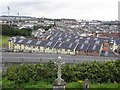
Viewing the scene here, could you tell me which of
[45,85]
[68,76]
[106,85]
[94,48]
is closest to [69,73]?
[68,76]

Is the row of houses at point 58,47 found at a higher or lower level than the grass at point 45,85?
higher

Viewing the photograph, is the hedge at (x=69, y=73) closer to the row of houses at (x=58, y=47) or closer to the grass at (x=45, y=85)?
the grass at (x=45, y=85)

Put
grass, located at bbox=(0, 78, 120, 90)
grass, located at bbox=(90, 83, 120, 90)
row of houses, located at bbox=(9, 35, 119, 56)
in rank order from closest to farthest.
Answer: grass, located at bbox=(0, 78, 120, 90), grass, located at bbox=(90, 83, 120, 90), row of houses, located at bbox=(9, 35, 119, 56)

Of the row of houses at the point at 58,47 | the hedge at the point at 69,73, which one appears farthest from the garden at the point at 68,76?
the row of houses at the point at 58,47

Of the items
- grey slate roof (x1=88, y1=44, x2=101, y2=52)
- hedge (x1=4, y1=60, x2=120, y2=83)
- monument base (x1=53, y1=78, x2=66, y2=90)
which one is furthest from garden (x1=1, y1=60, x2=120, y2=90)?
grey slate roof (x1=88, y1=44, x2=101, y2=52)

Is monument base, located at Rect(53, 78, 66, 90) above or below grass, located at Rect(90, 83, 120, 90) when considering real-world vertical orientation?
above

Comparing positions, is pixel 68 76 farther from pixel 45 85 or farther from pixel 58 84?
pixel 58 84

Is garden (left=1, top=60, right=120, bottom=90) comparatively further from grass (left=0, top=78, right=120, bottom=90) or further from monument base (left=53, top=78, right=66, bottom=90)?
monument base (left=53, top=78, right=66, bottom=90)

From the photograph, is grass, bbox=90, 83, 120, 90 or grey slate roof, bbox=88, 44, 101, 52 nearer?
grass, bbox=90, 83, 120, 90
